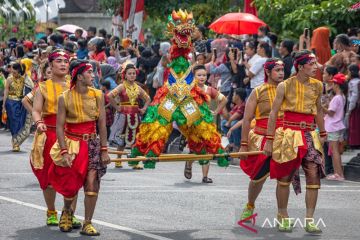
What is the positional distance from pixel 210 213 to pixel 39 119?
7.57 ft

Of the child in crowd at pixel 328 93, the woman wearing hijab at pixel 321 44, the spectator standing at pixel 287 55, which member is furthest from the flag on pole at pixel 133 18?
the child in crowd at pixel 328 93

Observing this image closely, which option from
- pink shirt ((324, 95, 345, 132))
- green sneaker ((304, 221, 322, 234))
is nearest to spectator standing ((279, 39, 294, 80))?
pink shirt ((324, 95, 345, 132))

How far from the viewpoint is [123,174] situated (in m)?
17.7

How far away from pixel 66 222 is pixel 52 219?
423 mm

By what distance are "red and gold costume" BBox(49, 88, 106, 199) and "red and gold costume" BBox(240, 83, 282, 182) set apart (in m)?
1.60

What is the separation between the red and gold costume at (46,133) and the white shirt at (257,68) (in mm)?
7827

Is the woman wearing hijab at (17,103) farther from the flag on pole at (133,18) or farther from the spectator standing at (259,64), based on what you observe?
the flag on pole at (133,18)

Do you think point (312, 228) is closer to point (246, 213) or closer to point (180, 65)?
point (246, 213)

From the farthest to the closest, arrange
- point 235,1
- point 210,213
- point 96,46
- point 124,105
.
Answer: point 235,1 → point 96,46 → point 124,105 → point 210,213

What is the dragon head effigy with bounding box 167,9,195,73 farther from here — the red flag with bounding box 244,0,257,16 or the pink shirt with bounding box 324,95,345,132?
Result: the red flag with bounding box 244,0,257,16

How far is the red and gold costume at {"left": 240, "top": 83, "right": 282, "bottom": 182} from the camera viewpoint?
12297 mm

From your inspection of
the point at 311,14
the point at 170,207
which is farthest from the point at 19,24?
the point at 170,207

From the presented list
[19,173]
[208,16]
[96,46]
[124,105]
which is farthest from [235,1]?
[19,173]

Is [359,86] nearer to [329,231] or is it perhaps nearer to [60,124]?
[329,231]
